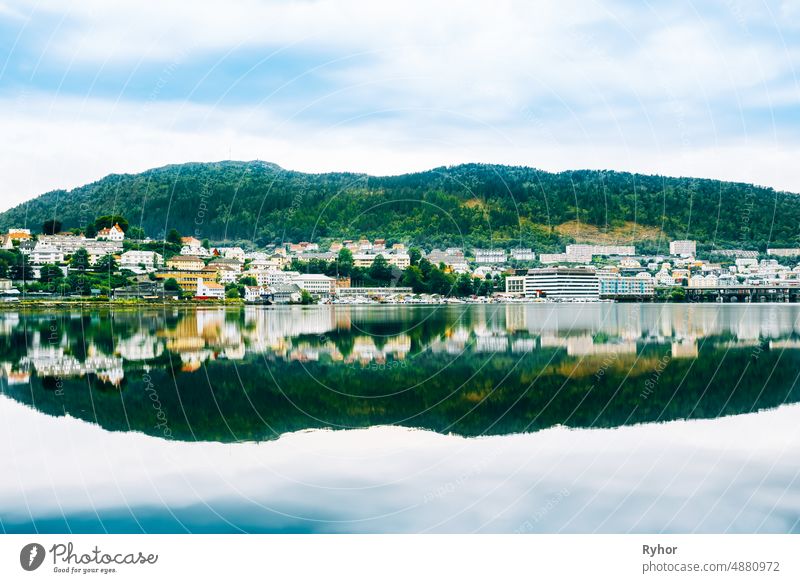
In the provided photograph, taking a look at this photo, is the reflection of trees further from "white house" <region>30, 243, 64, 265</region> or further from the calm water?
"white house" <region>30, 243, 64, 265</region>

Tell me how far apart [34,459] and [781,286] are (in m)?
51.5

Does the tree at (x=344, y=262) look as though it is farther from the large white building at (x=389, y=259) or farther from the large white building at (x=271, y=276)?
the large white building at (x=271, y=276)

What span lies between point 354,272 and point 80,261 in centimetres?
1523

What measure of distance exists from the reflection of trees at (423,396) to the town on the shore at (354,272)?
2426 cm

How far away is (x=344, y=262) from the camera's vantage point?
4791cm

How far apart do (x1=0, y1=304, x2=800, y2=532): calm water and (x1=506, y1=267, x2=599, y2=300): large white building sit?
40.3 meters

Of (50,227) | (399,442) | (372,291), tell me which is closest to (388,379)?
(399,442)

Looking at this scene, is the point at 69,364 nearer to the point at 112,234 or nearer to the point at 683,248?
the point at 112,234

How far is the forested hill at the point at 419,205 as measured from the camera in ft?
144

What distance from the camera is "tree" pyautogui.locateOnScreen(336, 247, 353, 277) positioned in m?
47.5

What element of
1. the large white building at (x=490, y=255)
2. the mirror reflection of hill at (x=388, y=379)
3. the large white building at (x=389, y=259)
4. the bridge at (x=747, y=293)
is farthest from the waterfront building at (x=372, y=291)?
the mirror reflection of hill at (x=388, y=379)

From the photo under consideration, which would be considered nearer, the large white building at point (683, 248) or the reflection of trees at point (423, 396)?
the reflection of trees at point (423, 396)

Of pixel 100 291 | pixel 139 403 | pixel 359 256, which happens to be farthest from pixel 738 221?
pixel 139 403

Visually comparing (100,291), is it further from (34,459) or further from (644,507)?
(644,507)
